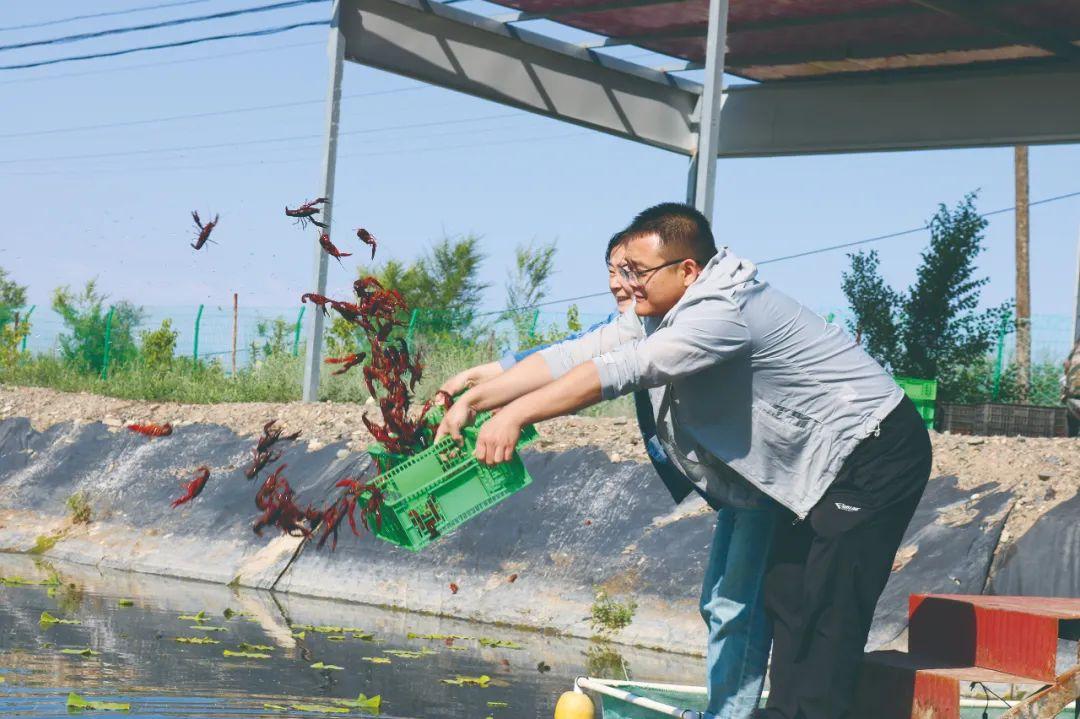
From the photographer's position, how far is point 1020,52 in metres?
18.6

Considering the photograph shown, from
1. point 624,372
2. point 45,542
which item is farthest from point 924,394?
point 624,372

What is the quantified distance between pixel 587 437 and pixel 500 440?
344 inches

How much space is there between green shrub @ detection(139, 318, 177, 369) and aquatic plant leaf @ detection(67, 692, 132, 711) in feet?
56.4

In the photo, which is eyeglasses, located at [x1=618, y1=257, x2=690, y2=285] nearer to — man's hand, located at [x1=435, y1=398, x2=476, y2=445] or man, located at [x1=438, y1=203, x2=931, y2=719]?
man, located at [x1=438, y1=203, x2=931, y2=719]

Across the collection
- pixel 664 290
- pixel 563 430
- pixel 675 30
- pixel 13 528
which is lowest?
pixel 13 528

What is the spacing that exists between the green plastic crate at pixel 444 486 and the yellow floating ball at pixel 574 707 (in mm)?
1030

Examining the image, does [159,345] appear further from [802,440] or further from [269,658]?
[802,440]

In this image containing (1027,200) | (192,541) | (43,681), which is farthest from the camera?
(1027,200)

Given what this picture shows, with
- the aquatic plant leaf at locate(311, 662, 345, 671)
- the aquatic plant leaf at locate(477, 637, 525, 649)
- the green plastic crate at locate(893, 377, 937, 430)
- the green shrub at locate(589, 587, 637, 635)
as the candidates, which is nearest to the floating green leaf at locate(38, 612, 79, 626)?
the aquatic plant leaf at locate(311, 662, 345, 671)

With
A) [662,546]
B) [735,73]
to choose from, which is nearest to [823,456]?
[662,546]

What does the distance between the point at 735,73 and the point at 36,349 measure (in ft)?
51.0

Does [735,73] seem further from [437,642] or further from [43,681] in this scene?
[43,681]

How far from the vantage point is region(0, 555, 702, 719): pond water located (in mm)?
6953

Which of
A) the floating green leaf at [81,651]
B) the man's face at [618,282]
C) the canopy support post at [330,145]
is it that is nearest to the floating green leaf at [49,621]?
the floating green leaf at [81,651]
